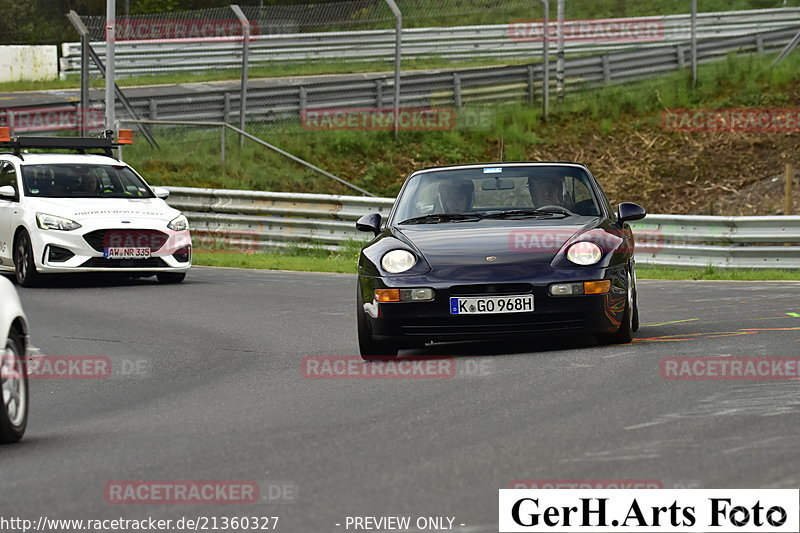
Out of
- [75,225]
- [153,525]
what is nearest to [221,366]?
[153,525]

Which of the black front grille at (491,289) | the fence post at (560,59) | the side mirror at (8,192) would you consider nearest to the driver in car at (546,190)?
A: the black front grille at (491,289)

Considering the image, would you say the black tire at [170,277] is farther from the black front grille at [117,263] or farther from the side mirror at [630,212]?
the side mirror at [630,212]

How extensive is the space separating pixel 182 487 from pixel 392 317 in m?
3.83

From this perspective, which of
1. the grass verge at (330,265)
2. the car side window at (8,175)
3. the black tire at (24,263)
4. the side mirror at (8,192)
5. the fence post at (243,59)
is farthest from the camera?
the fence post at (243,59)

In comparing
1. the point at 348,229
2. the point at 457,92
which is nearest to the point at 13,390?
the point at 348,229

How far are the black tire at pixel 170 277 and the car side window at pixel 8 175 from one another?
2.03 metres

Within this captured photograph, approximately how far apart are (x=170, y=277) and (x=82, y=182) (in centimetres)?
169

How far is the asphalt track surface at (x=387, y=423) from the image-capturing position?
586 centimetres

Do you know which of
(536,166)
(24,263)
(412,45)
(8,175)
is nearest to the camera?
(536,166)

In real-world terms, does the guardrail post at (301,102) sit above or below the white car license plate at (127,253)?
above

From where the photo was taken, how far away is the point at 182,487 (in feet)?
19.8

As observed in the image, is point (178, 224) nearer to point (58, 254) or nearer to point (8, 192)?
point (58, 254)

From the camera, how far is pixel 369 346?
10.0m

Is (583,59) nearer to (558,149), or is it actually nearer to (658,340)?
(558,149)
